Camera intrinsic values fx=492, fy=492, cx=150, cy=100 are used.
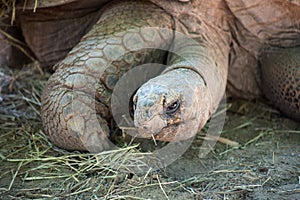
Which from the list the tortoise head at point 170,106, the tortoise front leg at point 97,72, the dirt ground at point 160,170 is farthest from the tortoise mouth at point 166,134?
the tortoise front leg at point 97,72

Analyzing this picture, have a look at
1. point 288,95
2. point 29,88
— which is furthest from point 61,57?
point 288,95

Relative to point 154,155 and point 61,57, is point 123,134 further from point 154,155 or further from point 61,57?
point 61,57

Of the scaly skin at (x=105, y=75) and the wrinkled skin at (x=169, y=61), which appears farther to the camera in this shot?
the scaly skin at (x=105, y=75)

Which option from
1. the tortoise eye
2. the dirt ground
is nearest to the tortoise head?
the tortoise eye

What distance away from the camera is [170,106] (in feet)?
8.36

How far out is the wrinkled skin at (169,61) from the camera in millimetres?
2670

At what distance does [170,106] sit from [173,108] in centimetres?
3

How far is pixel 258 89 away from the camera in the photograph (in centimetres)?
387

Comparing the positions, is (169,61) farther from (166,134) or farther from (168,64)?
(166,134)

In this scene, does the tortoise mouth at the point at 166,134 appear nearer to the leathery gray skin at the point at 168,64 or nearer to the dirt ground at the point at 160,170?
the leathery gray skin at the point at 168,64

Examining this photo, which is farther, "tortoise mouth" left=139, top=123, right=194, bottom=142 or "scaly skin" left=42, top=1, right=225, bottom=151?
"scaly skin" left=42, top=1, right=225, bottom=151

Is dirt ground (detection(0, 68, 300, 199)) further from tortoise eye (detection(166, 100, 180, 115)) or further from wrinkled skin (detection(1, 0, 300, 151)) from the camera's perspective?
tortoise eye (detection(166, 100, 180, 115))

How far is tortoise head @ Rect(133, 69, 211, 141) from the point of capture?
98.1 inches

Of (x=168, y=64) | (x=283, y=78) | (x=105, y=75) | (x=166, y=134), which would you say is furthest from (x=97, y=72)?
(x=283, y=78)
